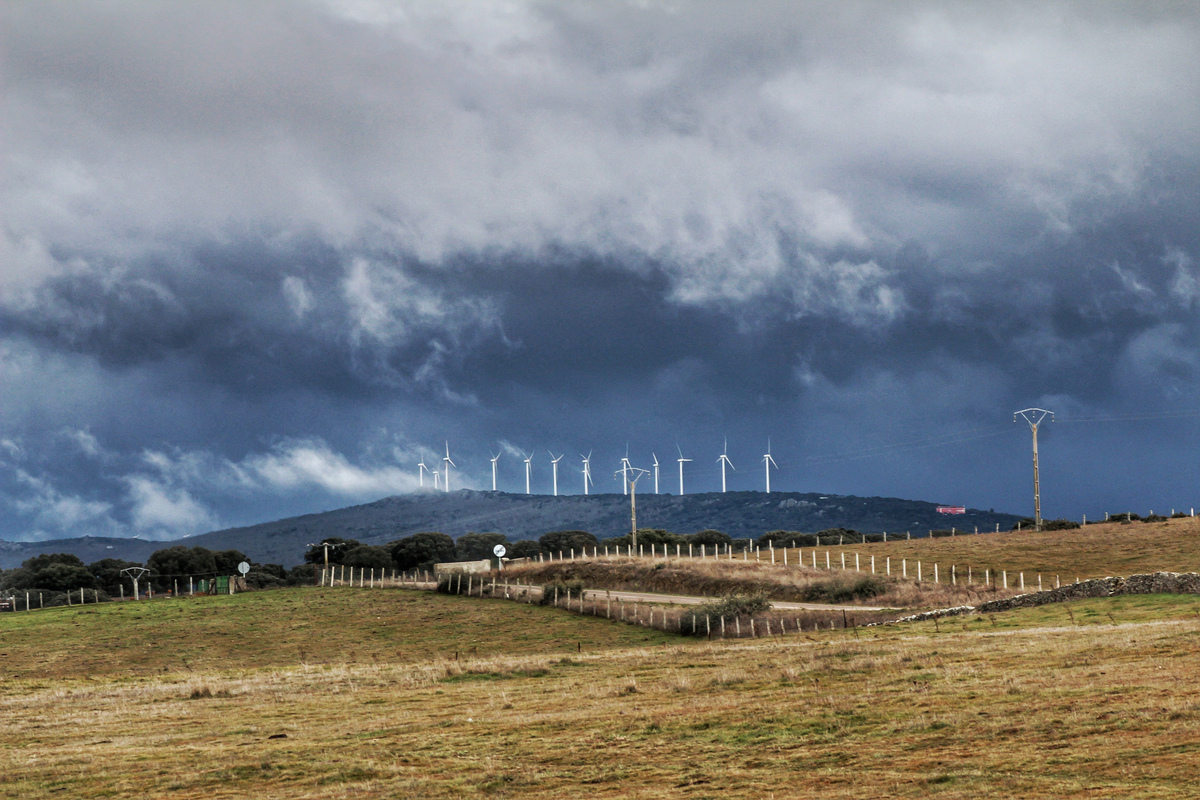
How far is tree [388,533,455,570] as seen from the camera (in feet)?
599

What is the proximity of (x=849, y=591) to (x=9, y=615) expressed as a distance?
81.5 metres

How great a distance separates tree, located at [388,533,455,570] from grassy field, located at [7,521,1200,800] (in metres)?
129

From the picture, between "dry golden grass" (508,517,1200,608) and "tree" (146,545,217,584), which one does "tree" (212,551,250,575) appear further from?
"dry golden grass" (508,517,1200,608)

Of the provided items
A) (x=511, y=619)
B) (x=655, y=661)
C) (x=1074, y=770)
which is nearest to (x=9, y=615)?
(x=511, y=619)

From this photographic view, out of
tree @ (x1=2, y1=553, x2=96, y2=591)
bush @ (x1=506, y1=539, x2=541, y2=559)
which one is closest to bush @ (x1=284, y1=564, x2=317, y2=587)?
tree @ (x1=2, y1=553, x2=96, y2=591)

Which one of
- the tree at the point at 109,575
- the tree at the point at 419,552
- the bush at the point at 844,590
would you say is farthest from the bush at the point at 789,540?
the tree at the point at 109,575

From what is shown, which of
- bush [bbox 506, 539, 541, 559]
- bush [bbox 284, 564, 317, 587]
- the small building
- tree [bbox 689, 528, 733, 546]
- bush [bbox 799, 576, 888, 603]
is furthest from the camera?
bush [bbox 506, 539, 541, 559]

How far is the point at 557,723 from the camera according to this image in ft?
96.4

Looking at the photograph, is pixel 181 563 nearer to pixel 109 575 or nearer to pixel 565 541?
pixel 109 575

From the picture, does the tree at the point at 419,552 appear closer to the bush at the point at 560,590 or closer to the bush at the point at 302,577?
the bush at the point at 302,577

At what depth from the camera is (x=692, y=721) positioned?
28094 mm

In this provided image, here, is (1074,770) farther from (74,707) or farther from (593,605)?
(593,605)

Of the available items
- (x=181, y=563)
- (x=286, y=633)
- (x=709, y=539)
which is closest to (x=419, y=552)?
(x=181, y=563)

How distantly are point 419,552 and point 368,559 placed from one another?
13.6 m
